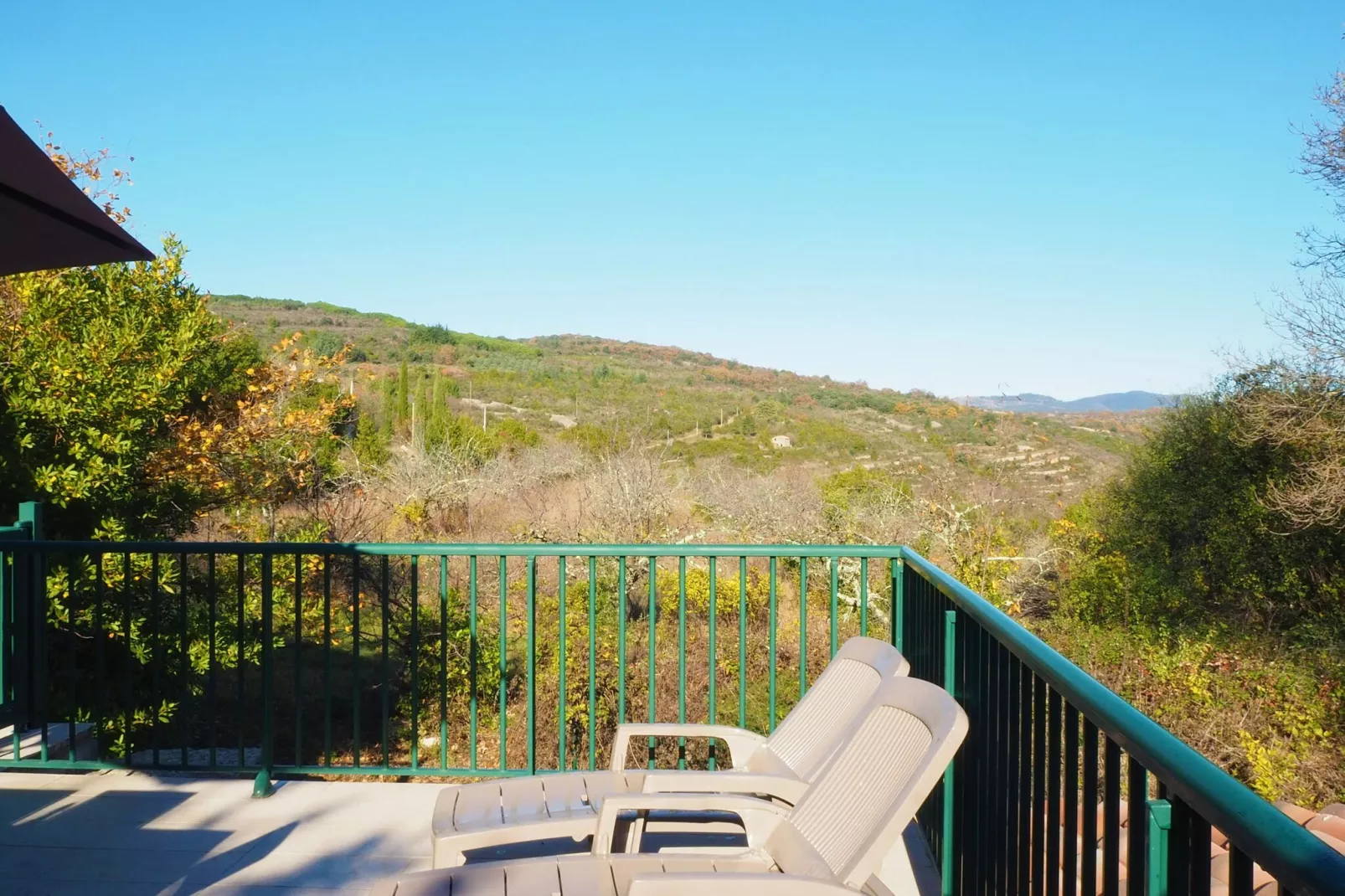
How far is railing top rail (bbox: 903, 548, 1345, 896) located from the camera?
800 millimetres

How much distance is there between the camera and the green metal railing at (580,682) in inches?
54.5

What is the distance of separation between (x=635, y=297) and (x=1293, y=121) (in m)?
23.1

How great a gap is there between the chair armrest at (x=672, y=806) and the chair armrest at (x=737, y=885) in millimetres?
510

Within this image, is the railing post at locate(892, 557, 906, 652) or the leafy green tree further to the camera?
the leafy green tree

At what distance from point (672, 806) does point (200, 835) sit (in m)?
2.09

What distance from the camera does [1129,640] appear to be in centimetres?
1284

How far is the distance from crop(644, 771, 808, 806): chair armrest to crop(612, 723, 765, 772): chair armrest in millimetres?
283

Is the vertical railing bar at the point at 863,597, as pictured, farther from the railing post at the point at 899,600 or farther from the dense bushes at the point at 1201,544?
→ the dense bushes at the point at 1201,544

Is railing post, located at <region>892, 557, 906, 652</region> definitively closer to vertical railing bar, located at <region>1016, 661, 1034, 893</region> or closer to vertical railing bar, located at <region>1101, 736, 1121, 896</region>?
vertical railing bar, located at <region>1016, 661, 1034, 893</region>

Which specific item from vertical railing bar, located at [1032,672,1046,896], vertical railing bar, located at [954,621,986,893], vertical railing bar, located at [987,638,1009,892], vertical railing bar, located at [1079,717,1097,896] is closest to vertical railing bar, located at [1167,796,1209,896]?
vertical railing bar, located at [1079,717,1097,896]

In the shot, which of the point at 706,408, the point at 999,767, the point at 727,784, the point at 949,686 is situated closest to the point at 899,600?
the point at 949,686

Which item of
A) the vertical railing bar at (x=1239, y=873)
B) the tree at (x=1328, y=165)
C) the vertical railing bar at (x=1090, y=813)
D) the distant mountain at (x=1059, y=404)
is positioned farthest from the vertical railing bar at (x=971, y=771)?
the distant mountain at (x=1059, y=404)

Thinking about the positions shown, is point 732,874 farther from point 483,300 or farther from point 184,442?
point 483,300

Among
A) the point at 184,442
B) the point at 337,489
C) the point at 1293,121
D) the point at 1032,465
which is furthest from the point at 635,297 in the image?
the point at 184,442
